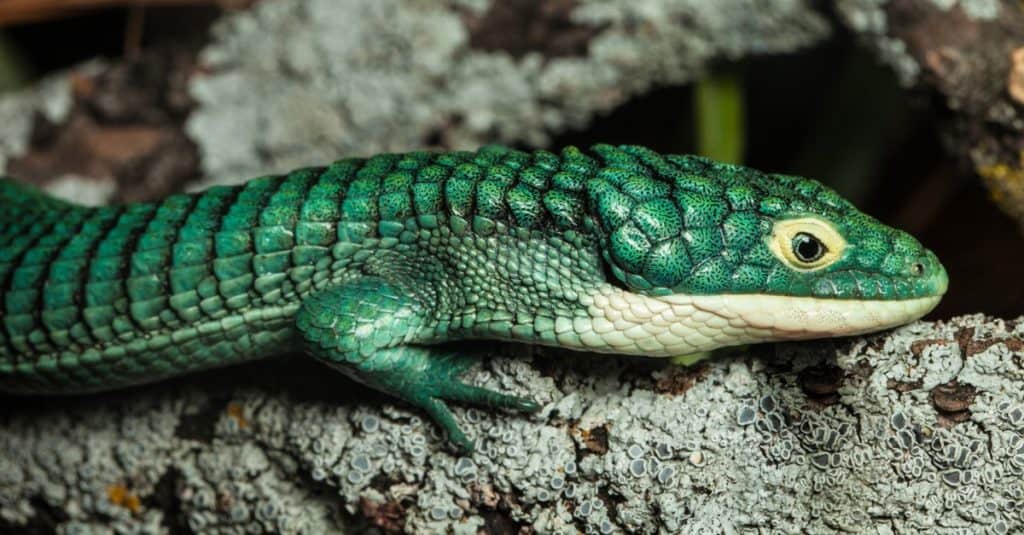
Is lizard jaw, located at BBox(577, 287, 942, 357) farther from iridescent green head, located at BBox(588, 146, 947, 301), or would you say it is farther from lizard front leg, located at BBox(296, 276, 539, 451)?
lizard front leg, located at BBox(296, 276, 539, 451)

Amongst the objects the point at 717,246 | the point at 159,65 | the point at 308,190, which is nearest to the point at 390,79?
the point at 159,65

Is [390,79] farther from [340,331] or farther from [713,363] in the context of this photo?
[713,363]

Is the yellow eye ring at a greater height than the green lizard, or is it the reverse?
the yellow eye ring

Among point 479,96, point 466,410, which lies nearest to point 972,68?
point 479,96

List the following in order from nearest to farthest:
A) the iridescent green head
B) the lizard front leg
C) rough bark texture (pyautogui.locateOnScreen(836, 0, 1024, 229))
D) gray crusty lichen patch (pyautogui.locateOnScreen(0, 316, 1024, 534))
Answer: gray crusty lichen patch (pyautogui.locateOnScreen(0, 316, 1024, 534))
the iridescent green head
the lizard front leg
rough bark texture (pyautogui.locateOnScreen(836, 0, 1024, 229))

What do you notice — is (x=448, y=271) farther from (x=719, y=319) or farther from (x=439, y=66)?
(x=439, y=66)

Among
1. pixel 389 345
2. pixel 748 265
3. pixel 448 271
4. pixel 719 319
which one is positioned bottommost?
pixel 389 345

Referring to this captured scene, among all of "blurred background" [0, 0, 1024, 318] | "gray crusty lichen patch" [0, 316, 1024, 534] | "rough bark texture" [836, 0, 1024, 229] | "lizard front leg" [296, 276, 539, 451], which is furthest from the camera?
"blurred background" [0, 0, 1024, 318]

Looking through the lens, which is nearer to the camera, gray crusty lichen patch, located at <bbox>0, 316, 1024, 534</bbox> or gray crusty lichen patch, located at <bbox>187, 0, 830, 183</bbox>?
gray crusty lichen patch, located at <bbox>0, 316, 1024, 534</bbox>

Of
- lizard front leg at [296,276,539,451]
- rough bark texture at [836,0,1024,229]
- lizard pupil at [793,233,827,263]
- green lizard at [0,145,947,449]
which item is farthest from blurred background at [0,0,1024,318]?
lizard front leg at [296,276,539,451]
